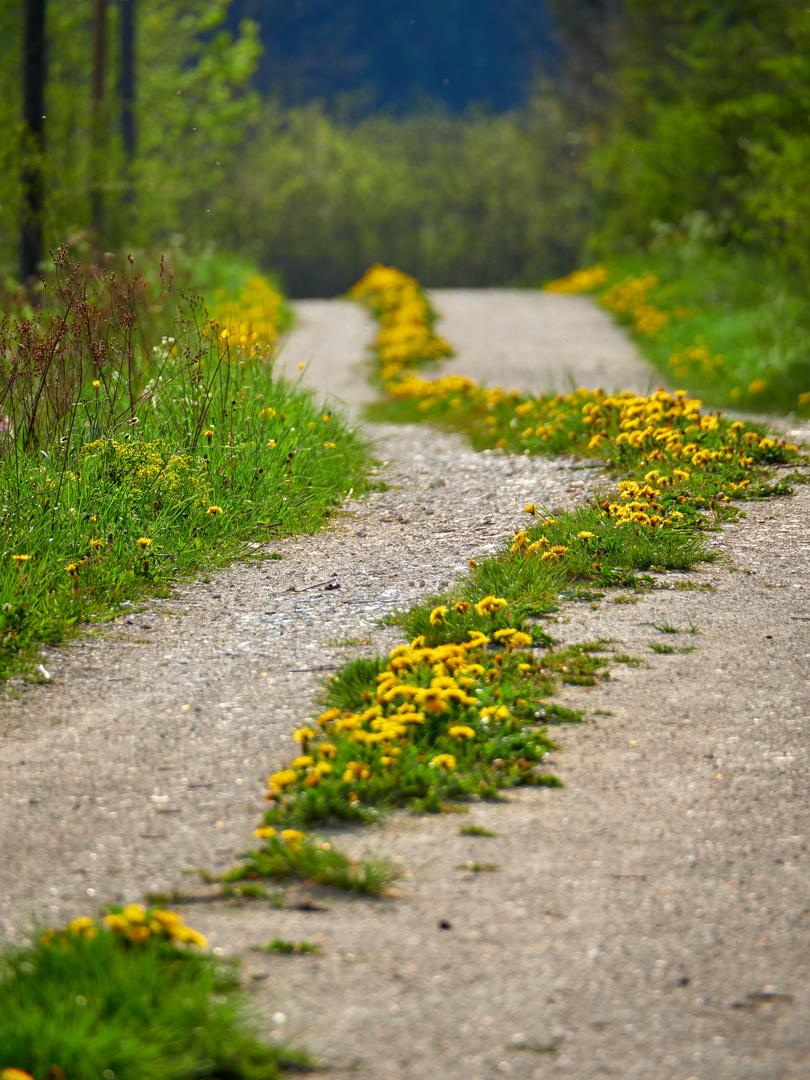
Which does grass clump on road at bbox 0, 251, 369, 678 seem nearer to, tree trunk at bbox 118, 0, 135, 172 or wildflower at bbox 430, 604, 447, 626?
wildflower at bbox 430, 604, 447, 626

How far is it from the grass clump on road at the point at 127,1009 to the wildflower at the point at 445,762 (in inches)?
40.7

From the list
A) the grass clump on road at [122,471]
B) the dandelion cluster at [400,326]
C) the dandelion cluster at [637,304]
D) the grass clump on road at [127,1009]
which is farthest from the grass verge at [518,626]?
the dandelion cluster at [637,304]

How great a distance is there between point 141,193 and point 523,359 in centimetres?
882

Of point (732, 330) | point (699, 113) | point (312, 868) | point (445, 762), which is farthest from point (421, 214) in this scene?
point (312, 868)

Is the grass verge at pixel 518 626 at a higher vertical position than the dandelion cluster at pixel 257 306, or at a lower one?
lower

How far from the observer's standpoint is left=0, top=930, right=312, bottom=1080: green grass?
6.62 ft

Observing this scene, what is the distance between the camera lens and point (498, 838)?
2.93 m

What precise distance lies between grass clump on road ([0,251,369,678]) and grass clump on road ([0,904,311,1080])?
79.0 inches

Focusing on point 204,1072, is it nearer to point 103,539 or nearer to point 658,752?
point 658,752

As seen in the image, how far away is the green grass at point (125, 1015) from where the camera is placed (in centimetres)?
202

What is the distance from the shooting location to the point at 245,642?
14.5ft

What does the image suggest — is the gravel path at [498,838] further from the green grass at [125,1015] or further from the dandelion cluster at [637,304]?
the dandelion cluster at [637,304]

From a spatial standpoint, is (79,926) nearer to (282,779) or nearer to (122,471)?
(282,779)

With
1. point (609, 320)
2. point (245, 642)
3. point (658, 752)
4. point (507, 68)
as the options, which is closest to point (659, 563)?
point (658, 752)
